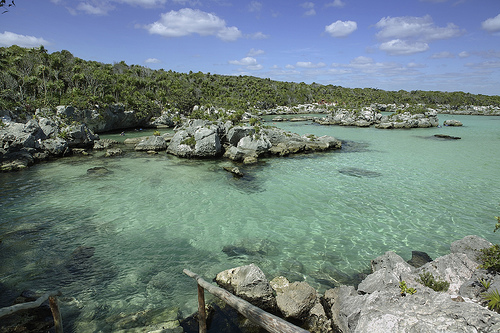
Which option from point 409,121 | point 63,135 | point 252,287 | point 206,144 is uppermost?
→ point 409,121

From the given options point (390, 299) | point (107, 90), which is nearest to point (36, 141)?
point (107, 90)

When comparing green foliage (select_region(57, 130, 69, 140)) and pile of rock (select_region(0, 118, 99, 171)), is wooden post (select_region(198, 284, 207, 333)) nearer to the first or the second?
pile of rock (select_region(0, 118, 99, 171))

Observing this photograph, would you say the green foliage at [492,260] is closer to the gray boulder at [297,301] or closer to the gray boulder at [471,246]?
the gray boulder at [471,246]

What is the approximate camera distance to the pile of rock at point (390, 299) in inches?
197

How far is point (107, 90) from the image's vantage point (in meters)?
56.5

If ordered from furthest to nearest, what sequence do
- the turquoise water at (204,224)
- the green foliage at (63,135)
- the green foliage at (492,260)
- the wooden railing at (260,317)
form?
1. the green foliage at (63,135)
2. the turquoise water at (204,224)
3. the green foliage at (492,260)
4. the wooden railing at (260,317)

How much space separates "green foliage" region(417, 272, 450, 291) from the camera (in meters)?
7.42

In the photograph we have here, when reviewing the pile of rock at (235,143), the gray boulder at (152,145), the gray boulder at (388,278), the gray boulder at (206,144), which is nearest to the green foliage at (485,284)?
the gray boulder at (388,278)

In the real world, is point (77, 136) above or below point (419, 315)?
above

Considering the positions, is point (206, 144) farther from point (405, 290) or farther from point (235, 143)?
point (405, 290)

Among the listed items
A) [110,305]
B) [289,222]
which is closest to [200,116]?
[289,222]

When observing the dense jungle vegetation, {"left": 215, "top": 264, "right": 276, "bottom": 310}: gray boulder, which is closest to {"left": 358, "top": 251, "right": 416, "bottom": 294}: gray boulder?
{"left": 215, "top": 264, "right": 276, "bottom": 310}: gray boulder

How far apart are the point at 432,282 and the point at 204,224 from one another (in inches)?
420

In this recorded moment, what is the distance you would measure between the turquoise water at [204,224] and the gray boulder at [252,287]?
57.7 inches
